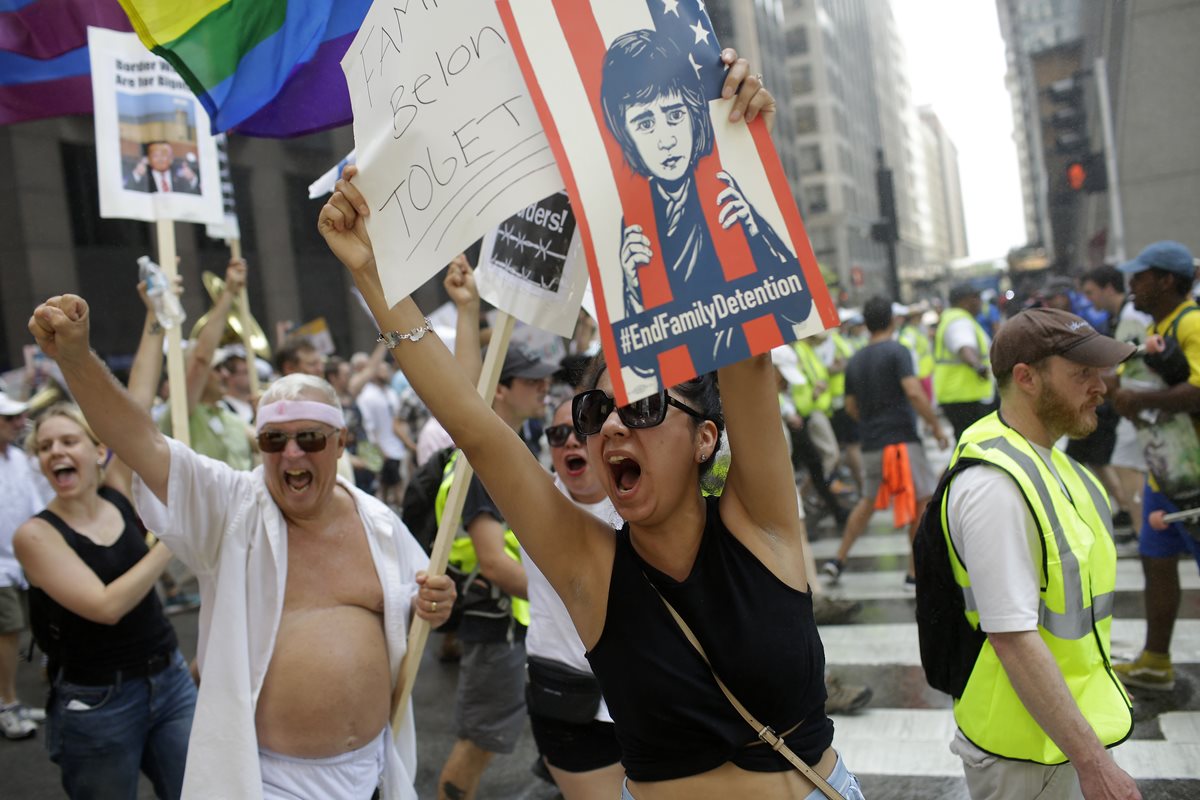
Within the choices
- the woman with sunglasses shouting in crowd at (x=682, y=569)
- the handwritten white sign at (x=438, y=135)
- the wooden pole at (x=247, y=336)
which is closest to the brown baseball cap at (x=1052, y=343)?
the woman with sunglasses shouting in crowd at (x=682, y=569)

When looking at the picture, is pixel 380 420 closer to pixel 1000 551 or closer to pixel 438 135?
pixel 1000 551

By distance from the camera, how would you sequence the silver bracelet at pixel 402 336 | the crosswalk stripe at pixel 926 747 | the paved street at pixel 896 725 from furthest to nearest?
the paved street at pixel 896 725 < the crosswalk stripe at pixel 926 747 < the silver bracelet at pixel 402 336

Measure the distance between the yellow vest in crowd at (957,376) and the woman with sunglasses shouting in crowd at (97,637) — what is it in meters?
7.08

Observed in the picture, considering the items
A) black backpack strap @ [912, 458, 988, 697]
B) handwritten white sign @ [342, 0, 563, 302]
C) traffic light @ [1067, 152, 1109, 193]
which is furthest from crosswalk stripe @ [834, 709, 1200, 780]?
traffic light @ [1067, 152, 1109, 193]

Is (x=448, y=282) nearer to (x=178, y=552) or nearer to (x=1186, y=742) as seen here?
(x=178, y=552)

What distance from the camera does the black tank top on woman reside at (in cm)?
204

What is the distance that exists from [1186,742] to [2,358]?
1776 centimetres

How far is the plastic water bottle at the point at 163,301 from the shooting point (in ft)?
12.4

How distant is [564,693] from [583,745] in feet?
0.69

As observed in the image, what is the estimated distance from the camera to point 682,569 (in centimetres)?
215

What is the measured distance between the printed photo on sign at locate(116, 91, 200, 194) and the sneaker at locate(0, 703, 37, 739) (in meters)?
4.03

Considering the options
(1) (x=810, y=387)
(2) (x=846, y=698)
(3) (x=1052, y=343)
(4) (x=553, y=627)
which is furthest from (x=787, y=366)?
(3) (x=1052, y=343)

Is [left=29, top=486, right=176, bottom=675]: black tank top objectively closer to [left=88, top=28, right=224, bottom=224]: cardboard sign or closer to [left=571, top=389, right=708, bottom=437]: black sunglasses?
[left=88, top=28, right=224, bottom=224]: cardboard sign

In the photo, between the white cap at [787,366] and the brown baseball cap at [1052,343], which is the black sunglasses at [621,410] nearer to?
the brown baseball cap at [1052,343]
